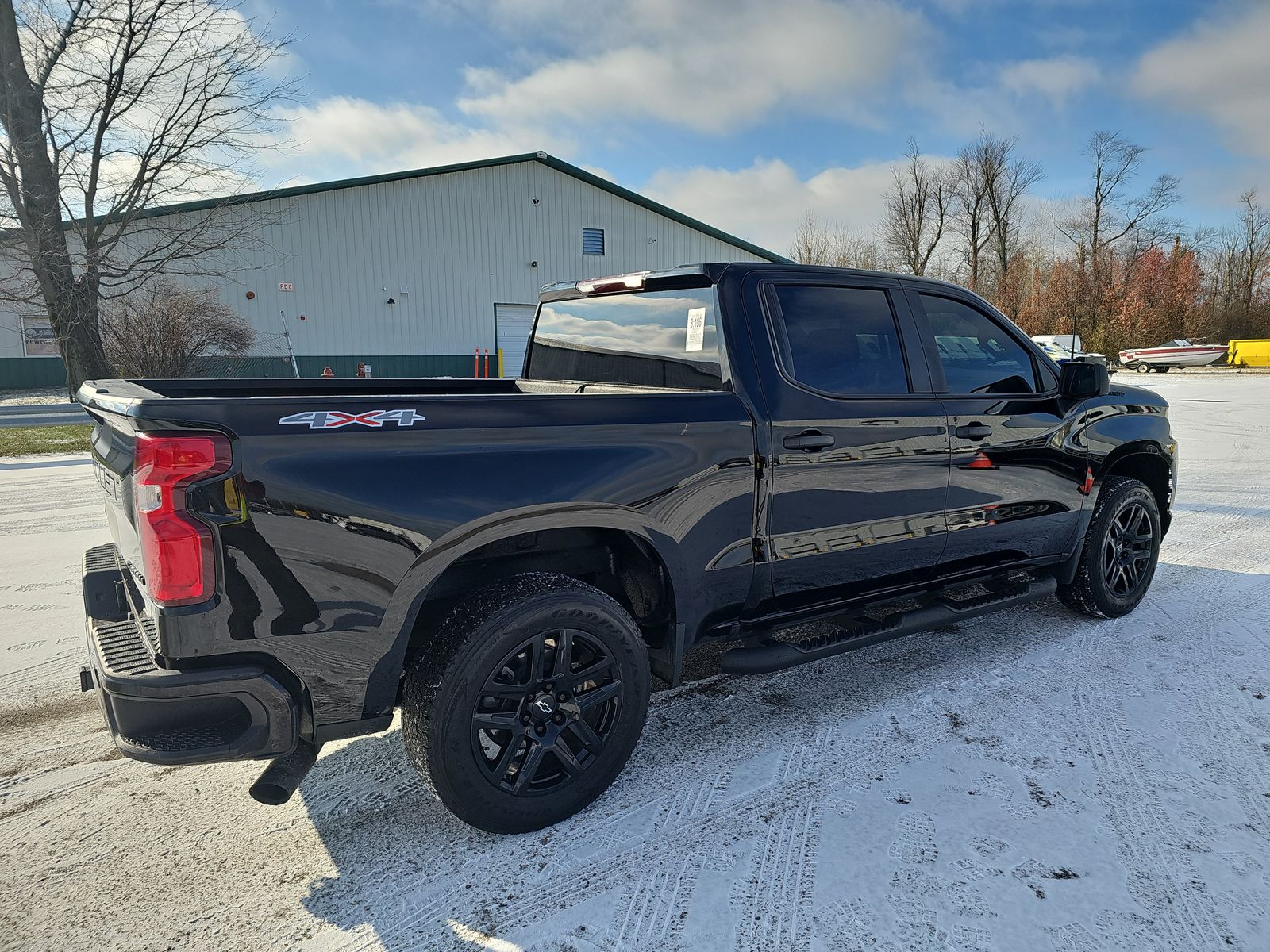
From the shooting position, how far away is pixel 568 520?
8.34 ft

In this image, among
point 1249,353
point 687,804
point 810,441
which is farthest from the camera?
point 1249,353

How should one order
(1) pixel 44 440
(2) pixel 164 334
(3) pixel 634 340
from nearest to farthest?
(3) pixel 634 340 < (1) pixel 44 440 < (2) pixel 164 334

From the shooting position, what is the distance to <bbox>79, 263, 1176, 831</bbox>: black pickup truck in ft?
6.81

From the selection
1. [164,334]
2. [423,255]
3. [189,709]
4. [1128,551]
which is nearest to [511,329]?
[423,255]

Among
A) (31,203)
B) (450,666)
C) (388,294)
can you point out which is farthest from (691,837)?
(388,294)

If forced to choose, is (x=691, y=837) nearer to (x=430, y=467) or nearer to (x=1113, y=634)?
(x=430, y=467)

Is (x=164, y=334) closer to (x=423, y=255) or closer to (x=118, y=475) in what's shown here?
(x=423, y=255)

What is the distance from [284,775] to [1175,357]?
46.0m

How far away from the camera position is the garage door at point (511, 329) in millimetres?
26234

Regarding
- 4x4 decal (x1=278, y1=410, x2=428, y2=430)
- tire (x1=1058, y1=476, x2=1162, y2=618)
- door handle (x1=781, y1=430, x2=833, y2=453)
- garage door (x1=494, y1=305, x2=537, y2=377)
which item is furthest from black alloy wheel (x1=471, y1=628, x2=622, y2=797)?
garage door (x1=494, y1=305, x2=537, y2=377)

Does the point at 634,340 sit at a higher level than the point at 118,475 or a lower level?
higher

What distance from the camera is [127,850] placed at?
2465 millimetres

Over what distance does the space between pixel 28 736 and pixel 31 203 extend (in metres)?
18.2

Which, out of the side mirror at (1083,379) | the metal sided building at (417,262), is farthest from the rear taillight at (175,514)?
the metal sided building at (417,262)
